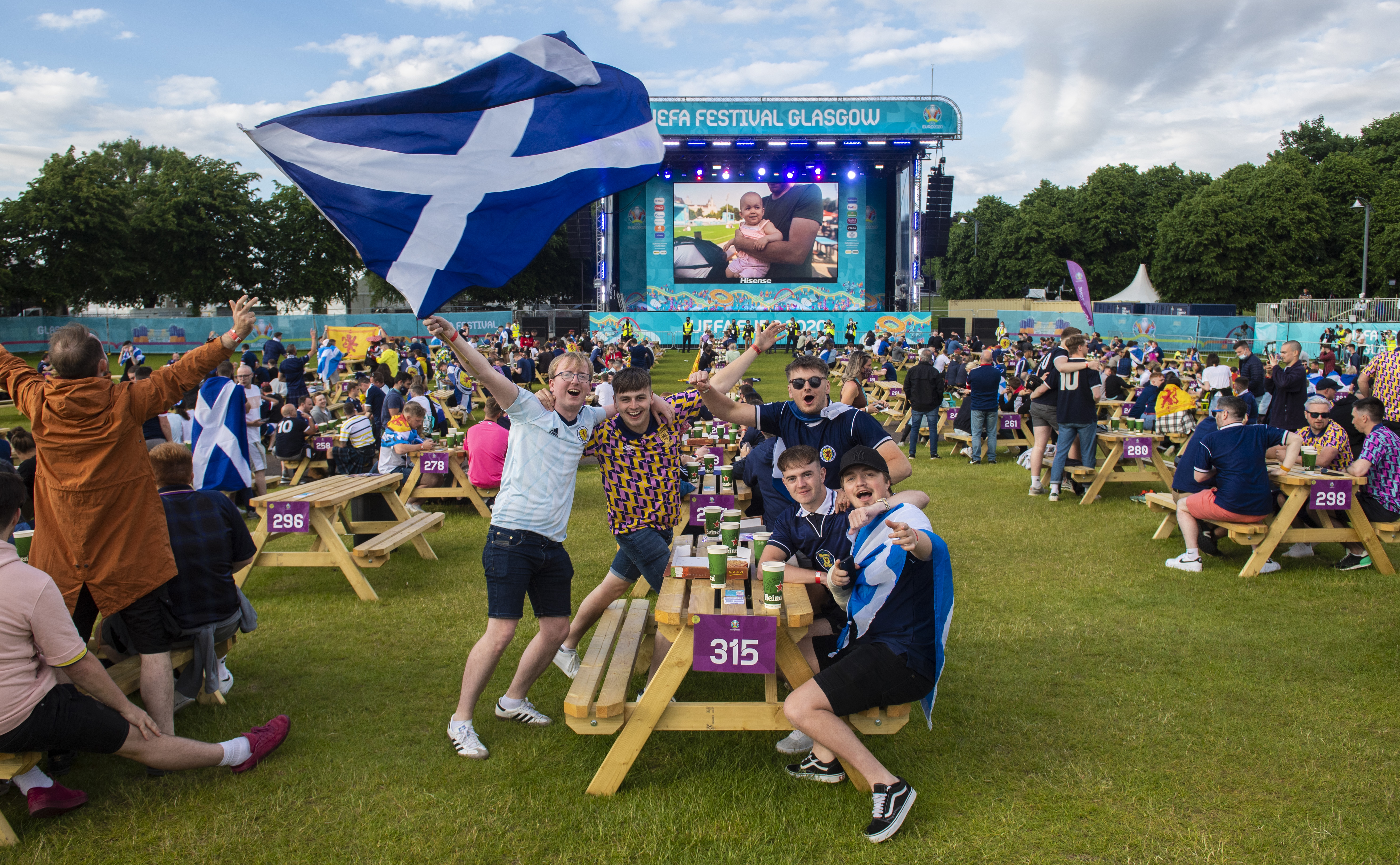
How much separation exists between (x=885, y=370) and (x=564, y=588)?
47.2 feet

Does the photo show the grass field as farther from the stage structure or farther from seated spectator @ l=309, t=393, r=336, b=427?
the stage structure

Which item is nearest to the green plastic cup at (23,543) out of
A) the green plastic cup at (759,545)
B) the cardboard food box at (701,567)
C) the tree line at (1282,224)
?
the cardboard food box at (701,567)

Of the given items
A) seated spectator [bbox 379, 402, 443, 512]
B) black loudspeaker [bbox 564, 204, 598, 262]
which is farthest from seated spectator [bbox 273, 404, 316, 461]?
black loudspeaker [bbox 564, 204, 598, 262]

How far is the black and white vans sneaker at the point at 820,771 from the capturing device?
129 inches

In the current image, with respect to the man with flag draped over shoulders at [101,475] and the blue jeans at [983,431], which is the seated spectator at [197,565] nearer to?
the man with flag draped over shoulders at [101,475]

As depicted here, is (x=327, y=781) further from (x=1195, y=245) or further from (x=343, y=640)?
(x=1195, y=245)

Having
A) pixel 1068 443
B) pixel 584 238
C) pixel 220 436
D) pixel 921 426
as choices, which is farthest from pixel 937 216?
pixel 220 436

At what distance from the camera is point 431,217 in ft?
11.5

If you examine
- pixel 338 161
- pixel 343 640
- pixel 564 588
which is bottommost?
pixel 343 640

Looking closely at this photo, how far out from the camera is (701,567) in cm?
342

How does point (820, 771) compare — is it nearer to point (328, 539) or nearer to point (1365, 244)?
point (328, 539)

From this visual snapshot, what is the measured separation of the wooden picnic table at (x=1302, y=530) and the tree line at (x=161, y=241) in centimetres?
2968

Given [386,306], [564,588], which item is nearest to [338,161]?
[564,588]

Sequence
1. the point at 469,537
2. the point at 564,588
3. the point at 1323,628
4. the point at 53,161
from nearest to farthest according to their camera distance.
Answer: the point at 564,588
the point at 1323,628
the point at 469,537
the point at 53,161
